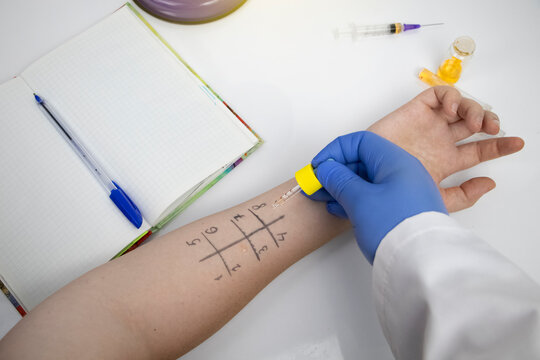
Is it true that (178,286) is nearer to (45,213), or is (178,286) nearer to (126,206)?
(126,206)

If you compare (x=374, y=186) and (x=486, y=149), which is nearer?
(x=374, y=186)

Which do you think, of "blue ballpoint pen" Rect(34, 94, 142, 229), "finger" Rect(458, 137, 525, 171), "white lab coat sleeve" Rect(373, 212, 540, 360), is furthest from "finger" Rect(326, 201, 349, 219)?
"blue ballpoint pen" Rect(34, 94, 142, 229)

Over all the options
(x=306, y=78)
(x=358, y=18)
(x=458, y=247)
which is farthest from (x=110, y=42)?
(x=458, y=247)

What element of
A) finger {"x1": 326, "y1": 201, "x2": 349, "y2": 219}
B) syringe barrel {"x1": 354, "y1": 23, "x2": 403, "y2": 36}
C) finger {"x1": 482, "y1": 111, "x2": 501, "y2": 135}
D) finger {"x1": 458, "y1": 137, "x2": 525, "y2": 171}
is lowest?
finger {"x1": 458, "y1": 137, "x2": 525, "y2": 171}

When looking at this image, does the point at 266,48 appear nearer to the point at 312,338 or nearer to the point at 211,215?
the point at 211,215

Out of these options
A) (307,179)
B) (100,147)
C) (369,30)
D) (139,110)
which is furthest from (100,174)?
(369,30)

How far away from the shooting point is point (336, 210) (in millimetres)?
954

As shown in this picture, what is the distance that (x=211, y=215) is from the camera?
927mm

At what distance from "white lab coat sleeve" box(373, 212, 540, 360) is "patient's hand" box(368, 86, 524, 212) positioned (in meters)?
0.29

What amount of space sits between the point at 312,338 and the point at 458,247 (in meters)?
0.36

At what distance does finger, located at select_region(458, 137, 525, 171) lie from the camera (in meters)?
0.98

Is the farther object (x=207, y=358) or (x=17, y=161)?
(x=17, y=161)

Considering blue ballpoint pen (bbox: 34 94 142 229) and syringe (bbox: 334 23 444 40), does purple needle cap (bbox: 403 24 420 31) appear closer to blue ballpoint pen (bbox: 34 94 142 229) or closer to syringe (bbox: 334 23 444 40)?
syringe (bbox: 334 23 444 40)

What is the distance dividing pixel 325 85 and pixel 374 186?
0.41 m
